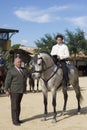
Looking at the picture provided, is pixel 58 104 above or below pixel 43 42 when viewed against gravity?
below

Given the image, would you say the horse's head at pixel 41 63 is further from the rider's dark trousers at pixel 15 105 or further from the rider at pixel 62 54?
the rider's dark trousers at pixel 15 105

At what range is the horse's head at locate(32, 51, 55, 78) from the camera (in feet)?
31.3

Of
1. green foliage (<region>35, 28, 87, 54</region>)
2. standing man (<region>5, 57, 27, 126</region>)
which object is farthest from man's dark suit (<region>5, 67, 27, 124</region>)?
green foliage (<region>35, 28, 87, 54</region>)

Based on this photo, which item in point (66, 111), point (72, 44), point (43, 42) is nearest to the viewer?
point (66, 111)

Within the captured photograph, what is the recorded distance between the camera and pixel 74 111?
11805mm

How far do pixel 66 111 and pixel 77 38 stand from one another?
144 feet

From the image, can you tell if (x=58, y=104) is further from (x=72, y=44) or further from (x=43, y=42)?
(x=43, y=42)

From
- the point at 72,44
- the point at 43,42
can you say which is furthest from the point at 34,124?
the point at 43,42

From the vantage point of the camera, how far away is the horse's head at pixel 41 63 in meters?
9.55

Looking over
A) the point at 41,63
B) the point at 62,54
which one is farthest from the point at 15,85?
the point at 62,54

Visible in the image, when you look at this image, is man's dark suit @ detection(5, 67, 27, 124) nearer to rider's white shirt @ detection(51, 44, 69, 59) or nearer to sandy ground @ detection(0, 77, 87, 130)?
sandy ground @ detection(0, 77, 87, 130)

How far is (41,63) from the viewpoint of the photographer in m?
9.76

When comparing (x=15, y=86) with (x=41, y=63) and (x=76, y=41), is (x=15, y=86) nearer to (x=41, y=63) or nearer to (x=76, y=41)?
(x=41, y=63)

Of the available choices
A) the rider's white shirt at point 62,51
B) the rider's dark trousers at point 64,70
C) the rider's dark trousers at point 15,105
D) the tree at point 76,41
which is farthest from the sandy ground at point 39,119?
the tree at point 76,41
